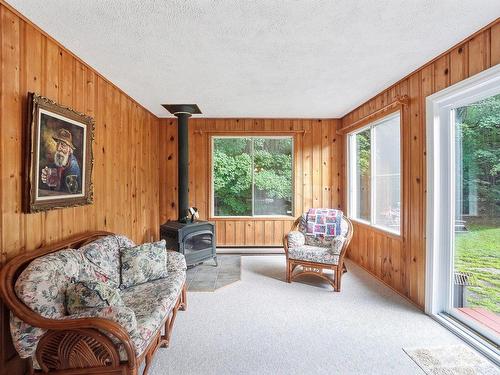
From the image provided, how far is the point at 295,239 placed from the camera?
11.4 feet

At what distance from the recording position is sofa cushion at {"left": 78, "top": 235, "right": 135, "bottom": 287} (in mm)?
2107

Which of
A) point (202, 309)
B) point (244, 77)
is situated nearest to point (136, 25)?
point (244, 77)

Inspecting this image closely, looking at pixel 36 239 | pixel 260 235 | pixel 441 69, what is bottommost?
pixel 260 235

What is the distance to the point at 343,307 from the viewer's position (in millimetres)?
2730

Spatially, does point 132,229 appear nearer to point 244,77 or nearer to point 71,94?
point 71,94

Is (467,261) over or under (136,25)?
under

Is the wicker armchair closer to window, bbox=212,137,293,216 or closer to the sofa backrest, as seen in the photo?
window, bbox=212,137,293,216

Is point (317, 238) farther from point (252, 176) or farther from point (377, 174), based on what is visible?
point (252, 176)

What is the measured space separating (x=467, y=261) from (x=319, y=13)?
2.43m

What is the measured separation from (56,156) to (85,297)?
117cm

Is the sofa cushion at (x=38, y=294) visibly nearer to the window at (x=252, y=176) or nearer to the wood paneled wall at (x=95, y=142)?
the wood paneled wall at (x=95, y=142)

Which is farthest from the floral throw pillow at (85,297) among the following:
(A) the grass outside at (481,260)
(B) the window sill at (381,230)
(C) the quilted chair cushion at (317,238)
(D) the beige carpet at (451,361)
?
(B) the window sill at (381,230)

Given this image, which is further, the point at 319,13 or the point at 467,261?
the point at 467,261

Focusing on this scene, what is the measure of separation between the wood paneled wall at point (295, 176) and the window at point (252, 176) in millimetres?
157
